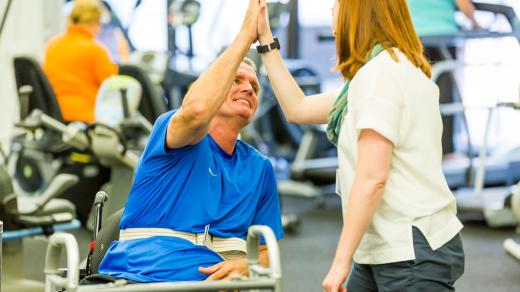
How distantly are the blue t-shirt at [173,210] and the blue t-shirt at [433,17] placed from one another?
402 cm

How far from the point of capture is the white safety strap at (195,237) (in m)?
2.27

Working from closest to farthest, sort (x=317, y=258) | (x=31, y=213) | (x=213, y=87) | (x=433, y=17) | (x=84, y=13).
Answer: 1. (x=213, y=87)
2. (x=31, y=213)
3. (x=317, y=258)
4. (x=433, y=17)
5. (x=84, y=13)

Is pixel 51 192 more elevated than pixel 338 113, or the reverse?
pixel 338 113

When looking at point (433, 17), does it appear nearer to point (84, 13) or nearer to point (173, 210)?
point (84, 13)

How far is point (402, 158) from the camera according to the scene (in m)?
1.85

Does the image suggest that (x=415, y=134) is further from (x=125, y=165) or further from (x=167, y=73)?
(x=167, y=73)

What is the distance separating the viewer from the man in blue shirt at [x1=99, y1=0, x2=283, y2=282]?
2.14 m

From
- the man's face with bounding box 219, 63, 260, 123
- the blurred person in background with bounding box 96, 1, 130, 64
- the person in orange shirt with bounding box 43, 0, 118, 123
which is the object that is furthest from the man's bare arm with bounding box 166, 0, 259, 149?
the blurred person in background with bounding box 96, 1, 130, 64

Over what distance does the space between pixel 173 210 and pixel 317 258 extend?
311cm

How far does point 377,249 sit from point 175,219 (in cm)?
60

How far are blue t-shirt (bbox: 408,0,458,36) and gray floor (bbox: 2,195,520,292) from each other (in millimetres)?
1316

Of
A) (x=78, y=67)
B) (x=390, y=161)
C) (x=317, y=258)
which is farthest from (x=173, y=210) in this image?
(x=78, y=67)

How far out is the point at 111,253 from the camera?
2.29 meters

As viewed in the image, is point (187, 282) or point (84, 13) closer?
point (187, 282)
